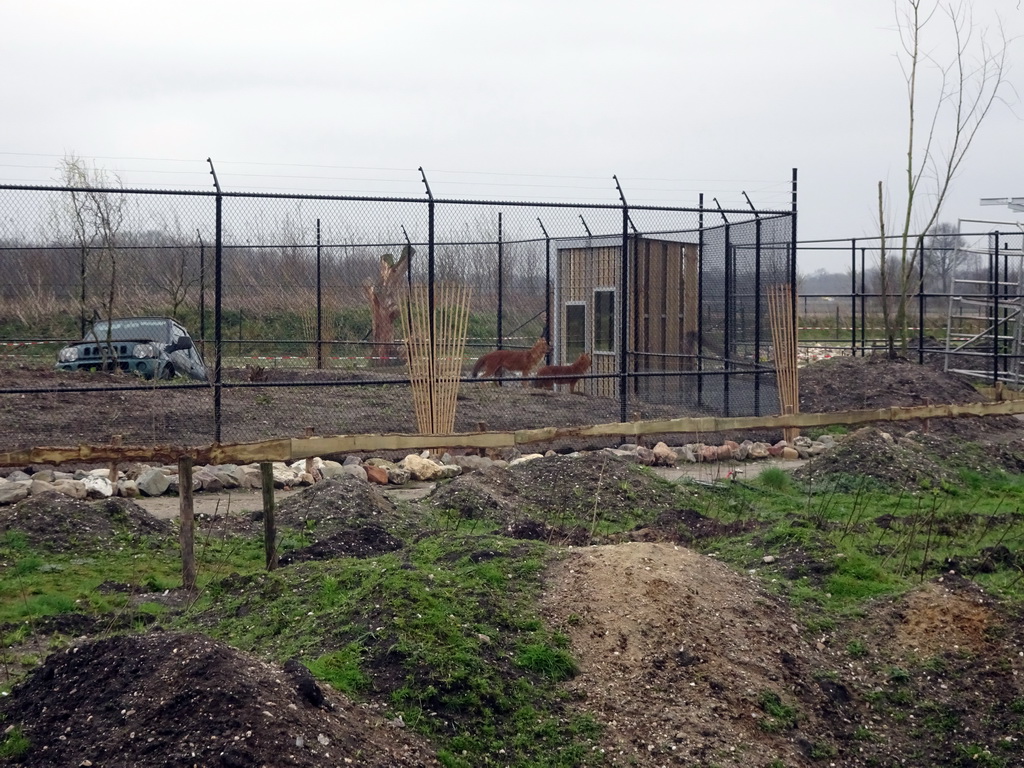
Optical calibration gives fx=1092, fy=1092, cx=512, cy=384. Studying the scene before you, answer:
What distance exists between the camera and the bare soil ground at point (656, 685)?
13.0 ft

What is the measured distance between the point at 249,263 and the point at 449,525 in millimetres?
10235

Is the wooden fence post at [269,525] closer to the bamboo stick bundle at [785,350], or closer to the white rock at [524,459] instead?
the white rock at [524,459]

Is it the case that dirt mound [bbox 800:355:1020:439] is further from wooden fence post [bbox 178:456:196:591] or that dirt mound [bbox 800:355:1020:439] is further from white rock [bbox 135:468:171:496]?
wooden fence post [bbox 178:456:196:591]

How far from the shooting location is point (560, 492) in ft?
30.8

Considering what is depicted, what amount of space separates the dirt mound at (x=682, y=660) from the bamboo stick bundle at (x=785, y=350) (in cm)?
804

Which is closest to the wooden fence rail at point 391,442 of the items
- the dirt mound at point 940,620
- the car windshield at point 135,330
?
the dirt mound at point 940,620

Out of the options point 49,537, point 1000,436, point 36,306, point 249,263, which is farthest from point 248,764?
point 36,306

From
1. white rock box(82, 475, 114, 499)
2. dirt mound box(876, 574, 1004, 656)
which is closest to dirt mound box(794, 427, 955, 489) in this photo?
dirt mound box(876, 574, 1004, 656)

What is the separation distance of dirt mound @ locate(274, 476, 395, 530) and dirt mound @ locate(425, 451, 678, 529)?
568 millimetres

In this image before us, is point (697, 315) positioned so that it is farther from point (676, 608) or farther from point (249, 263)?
point (676, 608)

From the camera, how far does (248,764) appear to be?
3.74m

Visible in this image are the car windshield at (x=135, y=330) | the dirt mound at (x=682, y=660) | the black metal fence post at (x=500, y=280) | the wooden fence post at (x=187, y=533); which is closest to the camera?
the dirt mound at (x=682, y=660)

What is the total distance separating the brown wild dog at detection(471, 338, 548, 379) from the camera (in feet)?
53.4

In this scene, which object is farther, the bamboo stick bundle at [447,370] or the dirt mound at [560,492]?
the bamboo stick bundle at [447,370]
